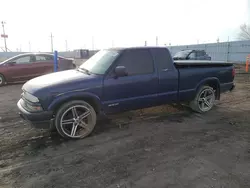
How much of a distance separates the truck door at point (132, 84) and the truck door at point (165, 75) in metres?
0.15

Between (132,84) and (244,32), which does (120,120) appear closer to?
(132,84)

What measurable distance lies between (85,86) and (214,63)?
375cm

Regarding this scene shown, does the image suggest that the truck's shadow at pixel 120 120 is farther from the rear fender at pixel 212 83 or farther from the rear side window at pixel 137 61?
the rear side window at pixel 137 61

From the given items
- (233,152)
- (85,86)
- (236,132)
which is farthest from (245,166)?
(85,86)

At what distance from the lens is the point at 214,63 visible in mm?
5520

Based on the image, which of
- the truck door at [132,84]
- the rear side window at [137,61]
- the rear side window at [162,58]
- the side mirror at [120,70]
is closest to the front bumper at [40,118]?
the truck door at [132,84]

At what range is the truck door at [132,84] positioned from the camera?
413 cm

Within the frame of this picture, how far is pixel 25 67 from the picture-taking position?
9.99 meters

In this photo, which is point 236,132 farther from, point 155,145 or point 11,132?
point 11,132

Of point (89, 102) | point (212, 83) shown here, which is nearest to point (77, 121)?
point (89, 102)

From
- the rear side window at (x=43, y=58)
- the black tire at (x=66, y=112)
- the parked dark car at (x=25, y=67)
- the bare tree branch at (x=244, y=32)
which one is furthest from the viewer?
the bare tree branch at (x=244, y=32)

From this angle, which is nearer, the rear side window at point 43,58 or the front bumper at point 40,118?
the front bumper at point 40,118

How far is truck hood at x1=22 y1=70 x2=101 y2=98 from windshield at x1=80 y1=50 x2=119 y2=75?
0.24 m

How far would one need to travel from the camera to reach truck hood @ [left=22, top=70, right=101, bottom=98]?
3.63 m
